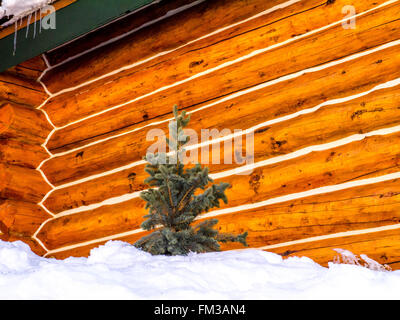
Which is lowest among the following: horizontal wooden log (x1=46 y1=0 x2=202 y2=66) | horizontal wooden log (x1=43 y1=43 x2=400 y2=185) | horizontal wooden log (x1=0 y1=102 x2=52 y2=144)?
horizontal wooden log (x1=43 y1=43 x2=400 y2=185)

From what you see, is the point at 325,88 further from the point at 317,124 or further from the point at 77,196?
the point at 77,196

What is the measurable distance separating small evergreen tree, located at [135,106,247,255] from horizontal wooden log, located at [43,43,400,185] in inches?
48.1

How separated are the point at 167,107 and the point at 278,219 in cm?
141

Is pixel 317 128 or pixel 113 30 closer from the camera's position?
pixel 317 128

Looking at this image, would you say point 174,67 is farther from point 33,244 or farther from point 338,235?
point 33,244

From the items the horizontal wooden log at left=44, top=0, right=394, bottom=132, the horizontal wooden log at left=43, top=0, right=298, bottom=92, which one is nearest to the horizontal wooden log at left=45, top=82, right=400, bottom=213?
the horizontal wooden log at left=44, top=0, right=394, bottom=132

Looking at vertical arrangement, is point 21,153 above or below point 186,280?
above

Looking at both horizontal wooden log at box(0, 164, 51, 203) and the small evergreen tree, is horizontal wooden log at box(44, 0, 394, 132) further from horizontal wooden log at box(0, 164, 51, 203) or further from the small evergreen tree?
the small evergreen tree

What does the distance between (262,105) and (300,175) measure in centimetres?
62

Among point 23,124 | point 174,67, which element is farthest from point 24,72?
point 174,67

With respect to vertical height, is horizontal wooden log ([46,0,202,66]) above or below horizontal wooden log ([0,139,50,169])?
above

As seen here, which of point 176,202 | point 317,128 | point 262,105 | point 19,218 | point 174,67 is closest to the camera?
point 176,202

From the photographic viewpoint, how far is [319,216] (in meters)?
3.11

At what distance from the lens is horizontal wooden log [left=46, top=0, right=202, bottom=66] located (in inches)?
161
